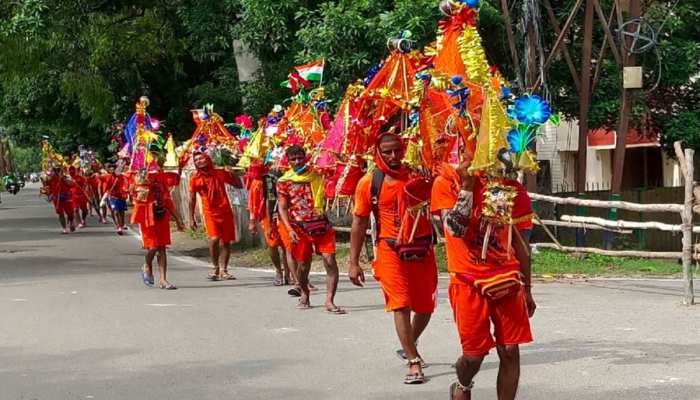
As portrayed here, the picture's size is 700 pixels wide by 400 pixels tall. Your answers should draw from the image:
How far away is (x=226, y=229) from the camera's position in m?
15.2

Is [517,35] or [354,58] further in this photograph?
[517,35]

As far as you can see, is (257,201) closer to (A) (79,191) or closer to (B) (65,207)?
(B) (65,207)

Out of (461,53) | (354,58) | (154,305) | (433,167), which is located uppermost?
(354,58)

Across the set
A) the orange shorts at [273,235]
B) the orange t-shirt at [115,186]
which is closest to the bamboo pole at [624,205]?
the orange shorts at [273,235]

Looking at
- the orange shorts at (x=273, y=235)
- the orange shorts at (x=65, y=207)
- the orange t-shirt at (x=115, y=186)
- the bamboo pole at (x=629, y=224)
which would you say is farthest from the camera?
the orange shorts at (x=65, y=207)

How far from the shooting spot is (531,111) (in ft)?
20.0

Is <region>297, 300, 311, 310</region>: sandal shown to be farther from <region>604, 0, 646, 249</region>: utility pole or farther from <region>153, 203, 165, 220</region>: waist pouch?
<region>604, 0, 646, 249</region>: utility pole

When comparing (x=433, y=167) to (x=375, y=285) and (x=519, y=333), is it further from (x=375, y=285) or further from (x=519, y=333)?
(x=375, y=285)

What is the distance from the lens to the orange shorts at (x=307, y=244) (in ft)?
38.4

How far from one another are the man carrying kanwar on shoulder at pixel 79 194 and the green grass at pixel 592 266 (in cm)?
1413

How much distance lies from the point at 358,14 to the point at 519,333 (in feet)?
38.1

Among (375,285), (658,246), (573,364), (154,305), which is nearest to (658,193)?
(658,246)

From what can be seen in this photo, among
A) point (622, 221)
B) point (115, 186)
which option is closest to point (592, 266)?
point (622, 221)

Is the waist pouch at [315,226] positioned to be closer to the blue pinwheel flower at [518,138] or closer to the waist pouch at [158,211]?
the waist pouch at [158,211]
